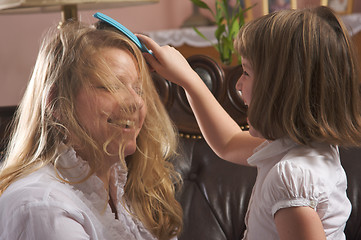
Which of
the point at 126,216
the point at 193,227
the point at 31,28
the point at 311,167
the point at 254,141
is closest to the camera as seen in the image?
the point at 311,167

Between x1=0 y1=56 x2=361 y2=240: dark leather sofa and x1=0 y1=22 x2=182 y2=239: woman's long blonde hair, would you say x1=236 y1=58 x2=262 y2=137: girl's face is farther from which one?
x1=0 y1=56 x2=361 y2=240: dark leather sofa

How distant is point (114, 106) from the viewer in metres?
1.10

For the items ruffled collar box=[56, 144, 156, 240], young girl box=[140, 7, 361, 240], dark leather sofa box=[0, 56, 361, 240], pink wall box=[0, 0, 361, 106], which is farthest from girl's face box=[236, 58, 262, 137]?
pink wall box=[0, 0, 361, 106]

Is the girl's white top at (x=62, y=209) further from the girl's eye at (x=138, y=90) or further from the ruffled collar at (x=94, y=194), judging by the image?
the girl's eye at (x=138, y=90)

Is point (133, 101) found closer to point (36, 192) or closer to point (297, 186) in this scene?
point (36, 192)

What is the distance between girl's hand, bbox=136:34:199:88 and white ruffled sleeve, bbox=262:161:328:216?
0.37 meters

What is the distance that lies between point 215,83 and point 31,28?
100 inches

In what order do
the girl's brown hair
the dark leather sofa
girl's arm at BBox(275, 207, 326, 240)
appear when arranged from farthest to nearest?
1. the dark leather sofa
2. the girl's brown hair
3. girl's arm at BBox(275, 207, 326, 240)

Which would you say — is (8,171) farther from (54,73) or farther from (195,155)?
(195,155)

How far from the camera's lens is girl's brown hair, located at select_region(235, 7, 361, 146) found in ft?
3.33

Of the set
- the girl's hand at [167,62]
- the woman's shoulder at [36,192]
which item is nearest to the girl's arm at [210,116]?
the girl's hand at [167,62]

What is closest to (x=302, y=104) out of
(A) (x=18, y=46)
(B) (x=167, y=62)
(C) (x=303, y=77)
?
(C) (x=303, y=77)

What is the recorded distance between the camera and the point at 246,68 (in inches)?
43.1

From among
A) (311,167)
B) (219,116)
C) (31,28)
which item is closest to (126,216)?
(219,116)
